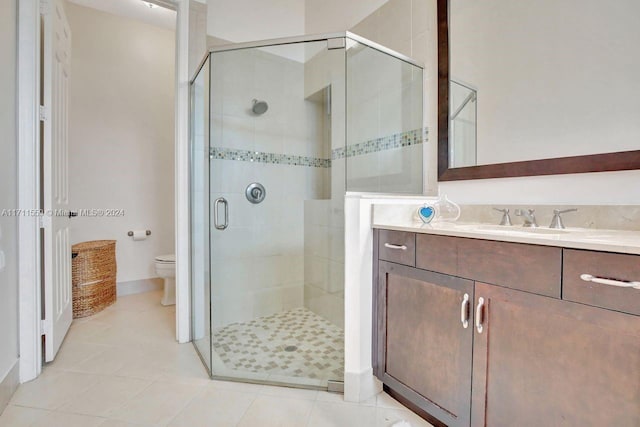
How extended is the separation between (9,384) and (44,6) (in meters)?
2.01

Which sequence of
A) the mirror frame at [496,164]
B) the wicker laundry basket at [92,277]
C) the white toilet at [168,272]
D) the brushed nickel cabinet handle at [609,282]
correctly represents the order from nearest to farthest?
the brushed nickel cabinet handle at [609,282]
the mirror frame at [496,164]
the wicker laundry basket at [92,277]
the white toilet at [168,272]

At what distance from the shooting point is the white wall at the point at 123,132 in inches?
115

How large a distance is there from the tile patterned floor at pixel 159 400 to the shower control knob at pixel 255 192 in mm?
1104

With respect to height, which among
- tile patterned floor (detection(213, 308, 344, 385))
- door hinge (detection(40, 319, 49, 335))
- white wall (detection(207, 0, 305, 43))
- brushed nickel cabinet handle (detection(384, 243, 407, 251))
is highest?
white wall (detection(207, 0, 305, 43))

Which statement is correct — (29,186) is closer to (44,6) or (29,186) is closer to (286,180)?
(44,6)

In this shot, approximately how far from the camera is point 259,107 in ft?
7.63

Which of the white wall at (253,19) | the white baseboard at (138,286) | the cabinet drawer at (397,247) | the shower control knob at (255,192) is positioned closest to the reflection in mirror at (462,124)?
the cabinet drawer at (397,247)

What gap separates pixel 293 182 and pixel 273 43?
934mm

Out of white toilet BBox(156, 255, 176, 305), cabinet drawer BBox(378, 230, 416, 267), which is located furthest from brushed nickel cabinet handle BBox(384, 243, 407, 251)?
white toilet BBox(156, 255, 176, 305)

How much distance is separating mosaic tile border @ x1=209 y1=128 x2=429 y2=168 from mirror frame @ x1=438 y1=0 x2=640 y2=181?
0.51ft

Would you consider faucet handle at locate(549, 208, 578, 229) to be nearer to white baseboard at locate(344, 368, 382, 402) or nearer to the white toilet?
white baseboard at locate(344, 368, 382, 402)

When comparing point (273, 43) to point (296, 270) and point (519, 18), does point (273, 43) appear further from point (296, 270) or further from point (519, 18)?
point (296, 270)

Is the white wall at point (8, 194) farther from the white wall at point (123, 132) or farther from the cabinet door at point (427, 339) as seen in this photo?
the cabinet door at point (427, 339)

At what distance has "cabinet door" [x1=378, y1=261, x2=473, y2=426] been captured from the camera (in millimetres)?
1145
